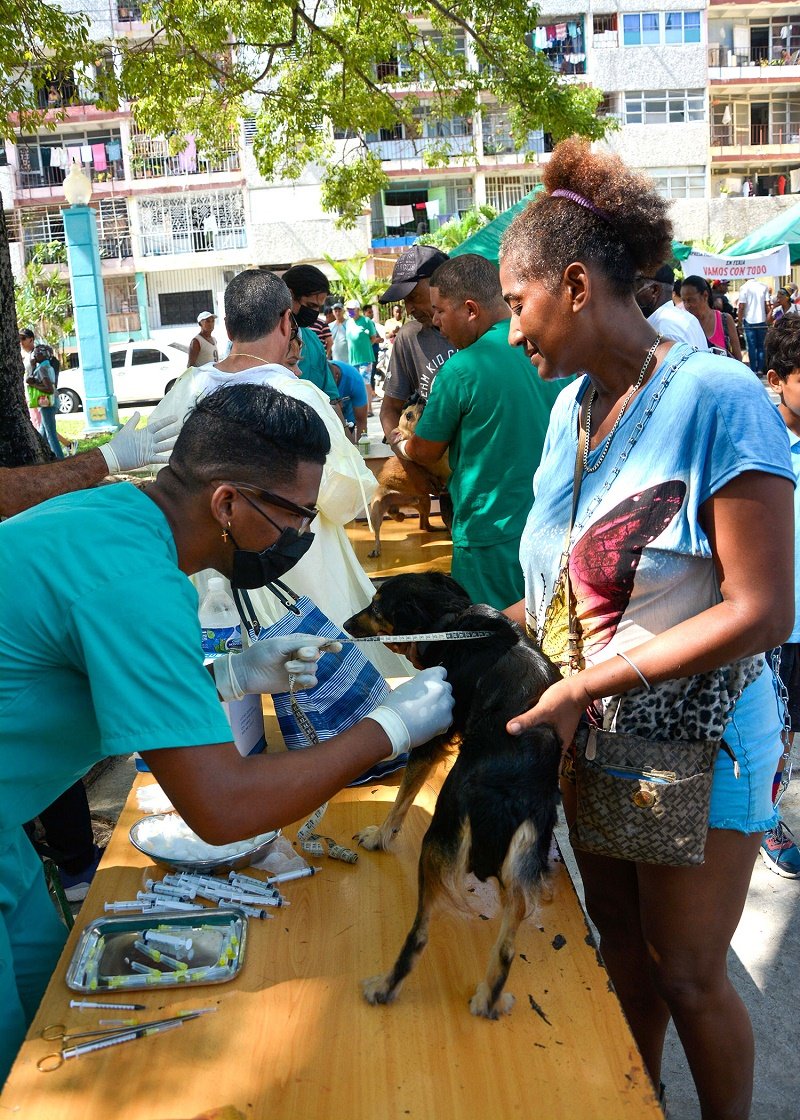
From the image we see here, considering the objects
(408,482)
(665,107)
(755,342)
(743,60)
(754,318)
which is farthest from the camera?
(743,60)

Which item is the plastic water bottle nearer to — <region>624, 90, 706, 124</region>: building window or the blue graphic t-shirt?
the blue graphic t-shirt

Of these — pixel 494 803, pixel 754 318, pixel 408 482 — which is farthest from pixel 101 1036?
pixel 754 318

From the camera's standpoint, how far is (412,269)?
5770mm

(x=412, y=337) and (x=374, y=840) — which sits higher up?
(x=412, y=337)

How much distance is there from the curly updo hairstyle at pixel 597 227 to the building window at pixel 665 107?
41.4 metres

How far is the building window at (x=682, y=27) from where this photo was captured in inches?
1497

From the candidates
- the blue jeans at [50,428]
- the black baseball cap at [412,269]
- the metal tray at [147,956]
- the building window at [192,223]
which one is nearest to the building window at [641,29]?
the building window at [192,223]

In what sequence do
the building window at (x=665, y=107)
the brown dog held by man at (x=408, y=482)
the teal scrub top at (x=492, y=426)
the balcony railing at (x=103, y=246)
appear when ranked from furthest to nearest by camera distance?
1. the building window at (x=665, y=107)
2. the balcony railing at (x=103, y=246)
3. the brown dog held by man at (x=408, y=482)
4. the teal scrub top at (x=492, y=426)

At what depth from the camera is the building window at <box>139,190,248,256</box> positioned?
120 feet

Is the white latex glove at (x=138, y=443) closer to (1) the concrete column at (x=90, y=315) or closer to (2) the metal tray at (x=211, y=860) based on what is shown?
(2) the metal tray at (x=211, y=860)

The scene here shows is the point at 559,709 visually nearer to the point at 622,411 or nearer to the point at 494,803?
the point at 494,803

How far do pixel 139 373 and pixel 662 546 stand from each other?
74.6 feet

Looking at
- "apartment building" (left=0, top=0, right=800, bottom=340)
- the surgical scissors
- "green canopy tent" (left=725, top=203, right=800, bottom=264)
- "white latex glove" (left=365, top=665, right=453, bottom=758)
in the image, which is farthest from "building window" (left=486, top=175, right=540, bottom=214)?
the surgical scissors

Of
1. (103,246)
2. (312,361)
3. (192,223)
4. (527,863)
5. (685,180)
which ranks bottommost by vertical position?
(527,863)
